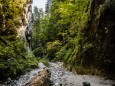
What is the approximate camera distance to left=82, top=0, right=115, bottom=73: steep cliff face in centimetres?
1133

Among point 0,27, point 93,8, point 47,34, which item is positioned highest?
point 93,8

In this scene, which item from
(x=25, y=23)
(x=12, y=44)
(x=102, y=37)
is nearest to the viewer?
(x=102, y=37)

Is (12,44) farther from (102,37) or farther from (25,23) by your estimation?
(25,23)

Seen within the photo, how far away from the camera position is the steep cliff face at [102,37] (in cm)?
1133

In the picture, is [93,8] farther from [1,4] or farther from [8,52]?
[1,4]

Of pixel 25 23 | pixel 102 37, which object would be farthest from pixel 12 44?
pixel 25 23

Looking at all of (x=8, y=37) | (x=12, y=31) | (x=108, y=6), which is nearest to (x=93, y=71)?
(x=108, y=6)

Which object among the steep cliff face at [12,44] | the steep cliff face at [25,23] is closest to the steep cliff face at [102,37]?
the steep cliff face at [12,44]

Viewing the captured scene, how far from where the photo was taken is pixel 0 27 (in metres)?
19.2

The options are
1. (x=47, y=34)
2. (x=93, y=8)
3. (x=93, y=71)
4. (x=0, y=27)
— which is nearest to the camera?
(x=93, y=71)

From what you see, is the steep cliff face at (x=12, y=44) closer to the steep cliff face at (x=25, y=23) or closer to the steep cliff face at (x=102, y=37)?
the steep cliff face at (x=25, y=23)

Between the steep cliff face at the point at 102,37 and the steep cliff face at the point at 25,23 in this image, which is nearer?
the steep cliff face at the point at 102,37

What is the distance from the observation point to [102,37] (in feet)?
39.9

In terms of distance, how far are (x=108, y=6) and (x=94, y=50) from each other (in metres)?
3.03
